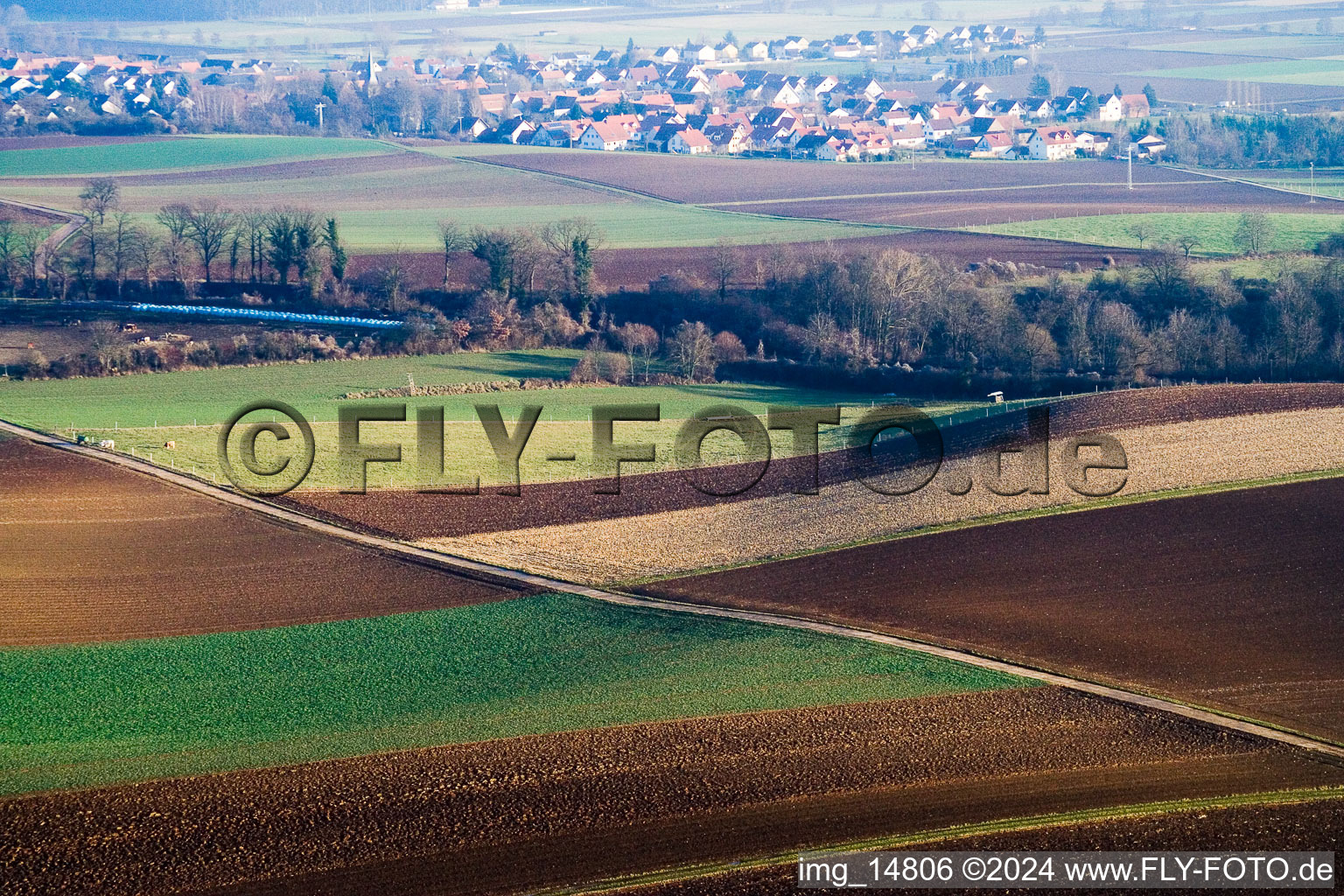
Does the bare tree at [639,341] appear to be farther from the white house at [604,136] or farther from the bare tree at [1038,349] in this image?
the white house at [604,136]

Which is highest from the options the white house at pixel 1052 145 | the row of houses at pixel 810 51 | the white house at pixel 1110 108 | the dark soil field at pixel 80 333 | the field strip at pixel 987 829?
the row of houses at pixel 810 51

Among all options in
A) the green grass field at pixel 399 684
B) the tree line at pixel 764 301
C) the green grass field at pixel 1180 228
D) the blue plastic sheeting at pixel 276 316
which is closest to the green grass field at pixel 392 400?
the tree line at pixel 764 301

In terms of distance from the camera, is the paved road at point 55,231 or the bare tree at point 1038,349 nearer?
the bare tree at point 1038,349

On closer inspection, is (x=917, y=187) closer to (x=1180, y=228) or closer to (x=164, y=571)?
(x=1180, y=228)

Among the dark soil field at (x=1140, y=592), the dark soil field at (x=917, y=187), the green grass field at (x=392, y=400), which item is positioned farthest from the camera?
the dark soil field at (x=917, y=187)

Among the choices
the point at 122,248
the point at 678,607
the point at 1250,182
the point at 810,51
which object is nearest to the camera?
the point at 678,607

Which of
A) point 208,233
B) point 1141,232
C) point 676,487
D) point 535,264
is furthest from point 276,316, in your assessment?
point 1141,232

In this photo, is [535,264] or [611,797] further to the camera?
[535,264]
